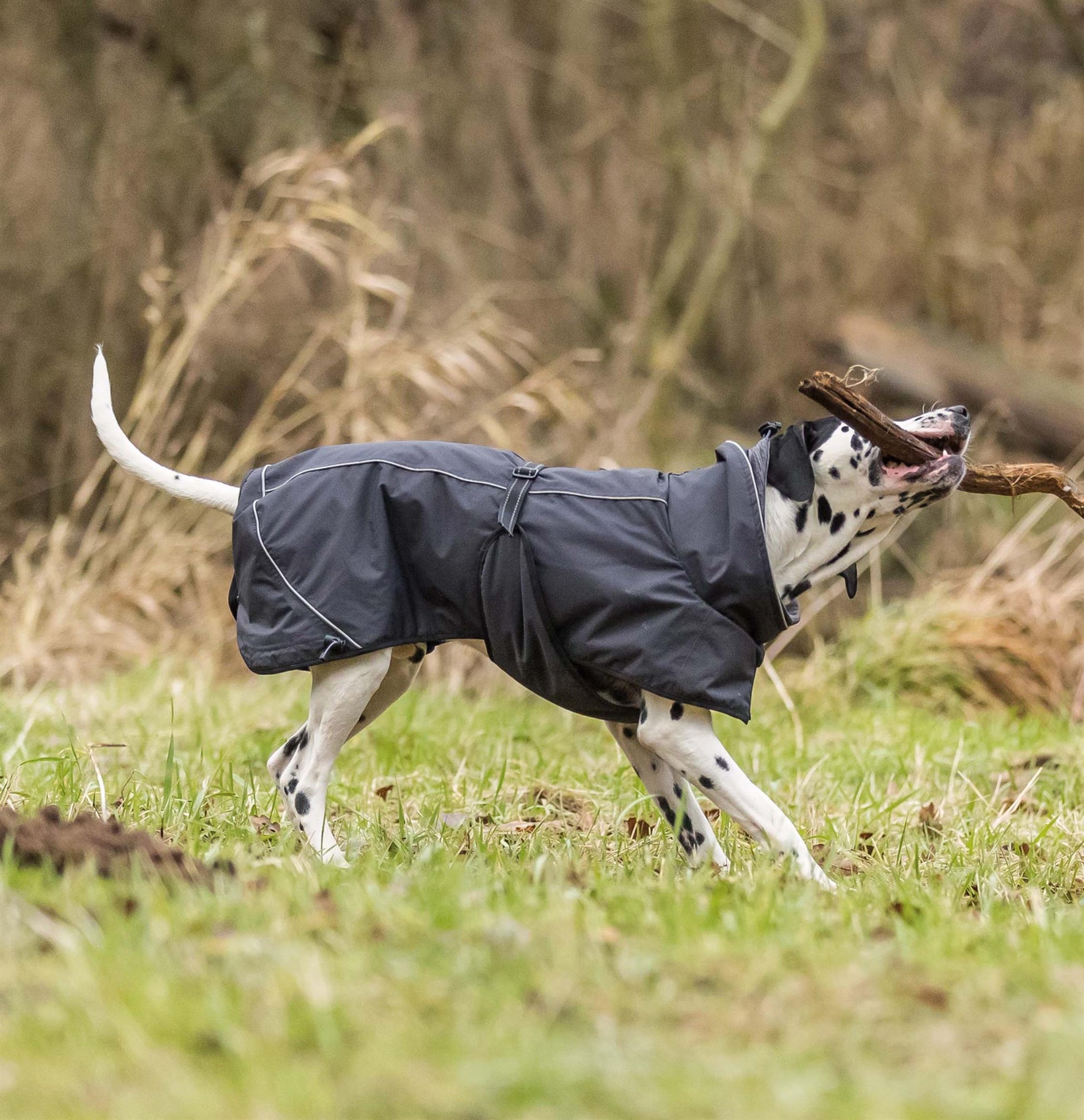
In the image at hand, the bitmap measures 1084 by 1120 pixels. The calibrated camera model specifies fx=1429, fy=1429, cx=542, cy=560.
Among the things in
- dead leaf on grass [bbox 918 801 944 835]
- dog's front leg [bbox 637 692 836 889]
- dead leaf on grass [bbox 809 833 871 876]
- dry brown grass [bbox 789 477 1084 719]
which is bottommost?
dry brown grass [bbox 789 477 1084 719]

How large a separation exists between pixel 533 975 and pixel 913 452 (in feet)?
5.75

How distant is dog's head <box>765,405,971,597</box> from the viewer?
3551 mm

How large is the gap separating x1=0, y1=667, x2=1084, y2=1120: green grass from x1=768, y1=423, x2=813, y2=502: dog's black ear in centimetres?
93

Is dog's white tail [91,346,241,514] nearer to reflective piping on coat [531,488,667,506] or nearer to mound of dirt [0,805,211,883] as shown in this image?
reflective piping on coat [531,488,667,506]

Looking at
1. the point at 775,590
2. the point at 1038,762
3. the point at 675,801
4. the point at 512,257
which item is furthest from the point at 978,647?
the point at 512,257

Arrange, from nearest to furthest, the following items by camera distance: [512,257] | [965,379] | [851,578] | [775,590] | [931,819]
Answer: [775,590], [851,578], [931,819], [965,379], [512,257]

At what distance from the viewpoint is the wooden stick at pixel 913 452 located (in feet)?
11.1

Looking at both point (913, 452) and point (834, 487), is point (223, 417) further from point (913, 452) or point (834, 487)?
point (913, 452)

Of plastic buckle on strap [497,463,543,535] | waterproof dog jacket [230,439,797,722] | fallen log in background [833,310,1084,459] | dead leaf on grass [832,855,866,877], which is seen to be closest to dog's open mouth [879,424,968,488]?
waterproof dog jacket [230,439,797,722]

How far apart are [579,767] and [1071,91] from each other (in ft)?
29.6

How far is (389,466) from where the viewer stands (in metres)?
3.68

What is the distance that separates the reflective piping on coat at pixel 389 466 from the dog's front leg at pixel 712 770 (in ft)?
2.26

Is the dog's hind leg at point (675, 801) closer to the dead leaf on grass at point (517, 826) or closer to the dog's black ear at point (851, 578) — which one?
the dead leaf on grass at point (517, 826)

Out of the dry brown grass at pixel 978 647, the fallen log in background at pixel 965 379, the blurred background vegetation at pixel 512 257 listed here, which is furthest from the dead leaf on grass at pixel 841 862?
the fallen log in background at pixel 965 379
